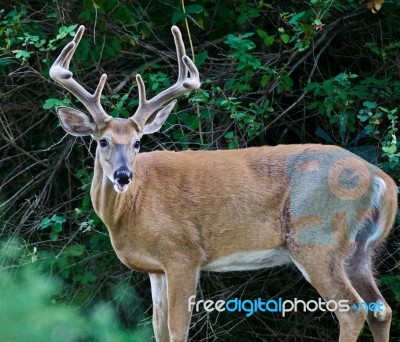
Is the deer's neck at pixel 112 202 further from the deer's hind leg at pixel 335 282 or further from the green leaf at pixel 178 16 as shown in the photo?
the green leaf at pixel 178 16

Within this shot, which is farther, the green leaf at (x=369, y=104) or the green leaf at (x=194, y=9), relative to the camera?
the green leaf at (x=194, y=9)

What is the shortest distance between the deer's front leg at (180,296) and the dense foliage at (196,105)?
3.69 feet

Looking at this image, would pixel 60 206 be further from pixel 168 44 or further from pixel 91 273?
pixel 168 44

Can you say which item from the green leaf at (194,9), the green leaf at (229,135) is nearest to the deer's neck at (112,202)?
the green leaf at (229,135)

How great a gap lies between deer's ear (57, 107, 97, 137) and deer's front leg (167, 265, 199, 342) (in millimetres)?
1032

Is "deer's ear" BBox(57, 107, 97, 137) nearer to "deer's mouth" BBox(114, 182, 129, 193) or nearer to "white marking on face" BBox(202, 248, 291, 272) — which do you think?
"deer's mouth" BBox(114, 182, 129, 193)

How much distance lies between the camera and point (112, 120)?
5844 millimetres

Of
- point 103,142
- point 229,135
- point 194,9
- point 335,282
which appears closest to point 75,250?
point 229,135

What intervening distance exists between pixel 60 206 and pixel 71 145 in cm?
50

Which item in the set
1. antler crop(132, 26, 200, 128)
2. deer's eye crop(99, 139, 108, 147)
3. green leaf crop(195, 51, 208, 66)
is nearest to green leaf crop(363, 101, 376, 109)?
green leaf crop(195, 51, 208, 66)

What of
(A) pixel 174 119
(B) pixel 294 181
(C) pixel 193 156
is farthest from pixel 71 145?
(B) pixel 294 181

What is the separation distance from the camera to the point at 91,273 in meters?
7.24

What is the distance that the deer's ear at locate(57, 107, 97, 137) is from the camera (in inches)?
231

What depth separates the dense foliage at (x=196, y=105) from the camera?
22.8 feet
